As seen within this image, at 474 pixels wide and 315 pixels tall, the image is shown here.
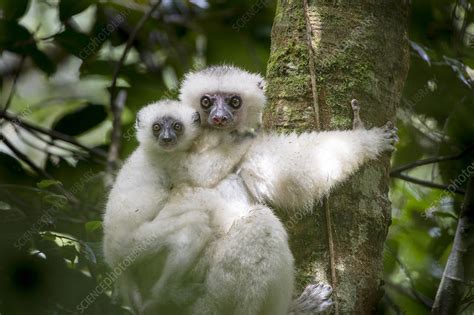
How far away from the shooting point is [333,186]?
186 inches

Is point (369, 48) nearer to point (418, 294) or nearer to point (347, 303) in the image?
point (347, 303)

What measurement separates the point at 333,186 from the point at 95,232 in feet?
7.33

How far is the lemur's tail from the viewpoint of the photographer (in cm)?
424

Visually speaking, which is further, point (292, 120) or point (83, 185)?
point (83, 185)

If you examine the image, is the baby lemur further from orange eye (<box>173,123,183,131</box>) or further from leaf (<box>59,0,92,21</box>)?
leaf (<box>59,0,92,21</box>)

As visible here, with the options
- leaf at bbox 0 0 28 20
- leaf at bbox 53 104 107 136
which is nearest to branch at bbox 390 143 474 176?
leaf at bbox 53 104 107 136

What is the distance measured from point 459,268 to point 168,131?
7.70 ft

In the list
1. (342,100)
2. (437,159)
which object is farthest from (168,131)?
(437,159)

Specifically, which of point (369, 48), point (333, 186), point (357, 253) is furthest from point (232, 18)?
point (357, 253)

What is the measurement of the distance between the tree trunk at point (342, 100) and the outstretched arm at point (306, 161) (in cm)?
9

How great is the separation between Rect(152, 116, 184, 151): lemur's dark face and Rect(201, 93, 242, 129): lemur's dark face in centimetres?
34

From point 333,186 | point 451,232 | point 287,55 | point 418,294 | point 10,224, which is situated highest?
point 287,55

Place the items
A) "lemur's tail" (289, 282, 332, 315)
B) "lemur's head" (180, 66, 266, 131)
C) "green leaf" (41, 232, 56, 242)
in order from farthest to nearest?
"lemur's head" (180, 66, 266, 131) < "green leaf" (41, 232, 56, 242) < "lemur's tail" (289, 282, 332, 315)

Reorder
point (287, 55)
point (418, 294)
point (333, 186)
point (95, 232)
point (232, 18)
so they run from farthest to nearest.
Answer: point (232, 18)
point (418, 294)
point (95, 232)
point (287, 55)
point (333, 186)
